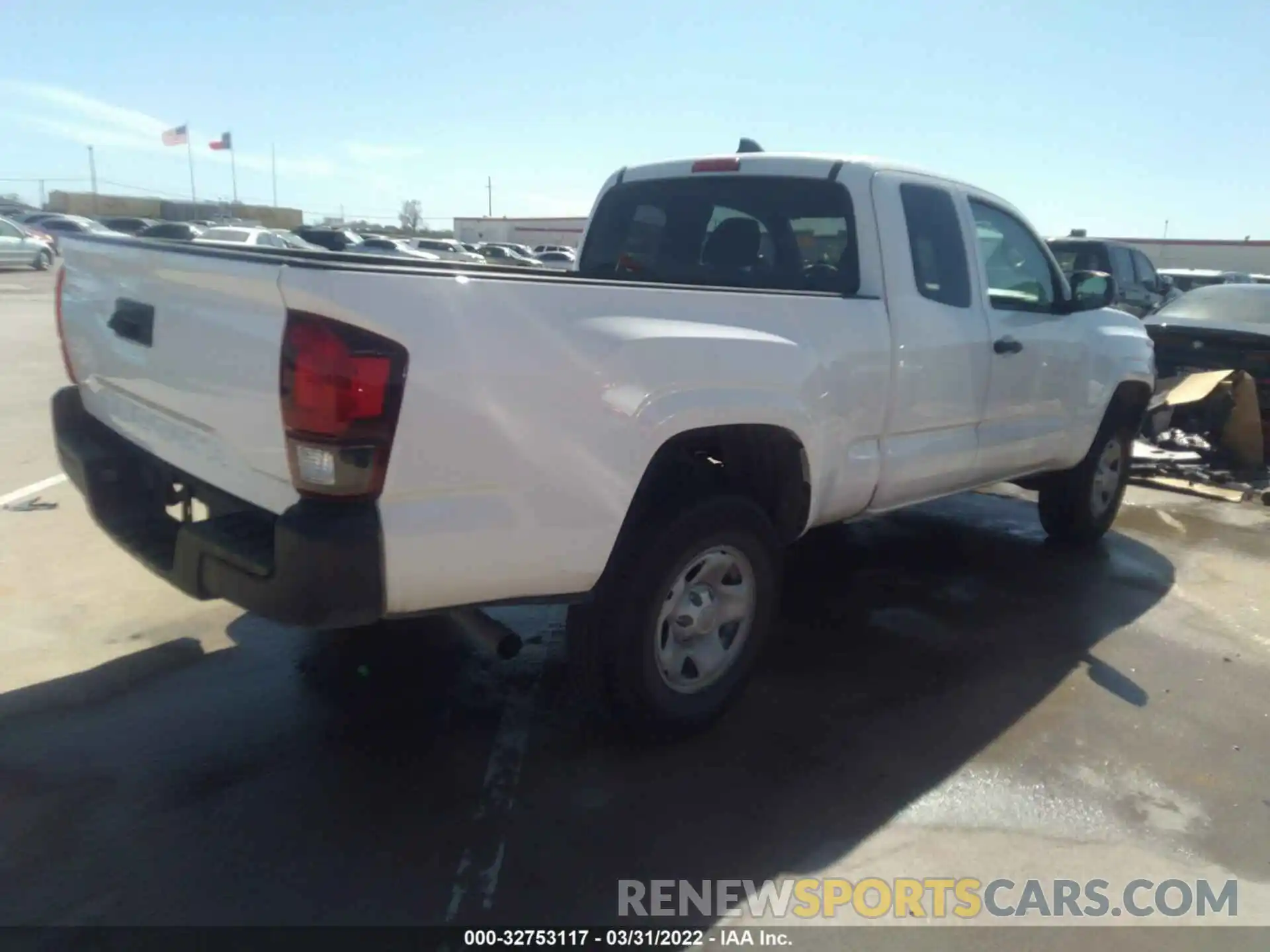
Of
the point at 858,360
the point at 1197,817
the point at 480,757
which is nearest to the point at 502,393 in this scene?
the point at 480,757

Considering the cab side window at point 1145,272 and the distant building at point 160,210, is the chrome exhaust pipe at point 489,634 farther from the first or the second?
the distant building at point 160,210

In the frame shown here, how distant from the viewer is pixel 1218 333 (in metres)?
8.97

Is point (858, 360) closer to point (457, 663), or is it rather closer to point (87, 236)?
point (457, 663)

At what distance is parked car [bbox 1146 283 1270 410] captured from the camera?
347 inches

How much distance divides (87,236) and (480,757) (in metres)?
2.37

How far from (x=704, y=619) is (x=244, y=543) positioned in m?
1.58

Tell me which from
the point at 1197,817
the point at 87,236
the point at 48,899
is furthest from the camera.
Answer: the point at 87,236

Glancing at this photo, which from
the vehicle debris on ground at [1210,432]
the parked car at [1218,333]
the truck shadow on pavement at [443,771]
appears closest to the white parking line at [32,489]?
the truck shadow on pavement at [443,771]

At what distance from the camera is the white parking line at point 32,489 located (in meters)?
5.82

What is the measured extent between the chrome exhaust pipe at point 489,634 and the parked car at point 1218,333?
8.28 m

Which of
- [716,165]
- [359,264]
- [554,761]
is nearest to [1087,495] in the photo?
[716,165]

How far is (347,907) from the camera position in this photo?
101 inches

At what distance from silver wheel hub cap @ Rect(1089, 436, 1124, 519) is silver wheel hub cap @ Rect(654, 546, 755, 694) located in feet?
11.1

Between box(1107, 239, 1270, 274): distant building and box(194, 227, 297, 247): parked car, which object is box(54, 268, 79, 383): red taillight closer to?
box(194, 227, 297, 247): parked car
